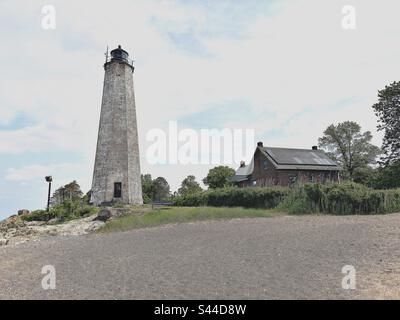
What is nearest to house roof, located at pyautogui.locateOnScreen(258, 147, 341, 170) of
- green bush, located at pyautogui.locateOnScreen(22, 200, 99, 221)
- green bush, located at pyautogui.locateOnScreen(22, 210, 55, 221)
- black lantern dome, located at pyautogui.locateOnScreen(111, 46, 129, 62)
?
black lantern dome, located at pyautogui.locateOnScreen(111, 46, 129, 62)

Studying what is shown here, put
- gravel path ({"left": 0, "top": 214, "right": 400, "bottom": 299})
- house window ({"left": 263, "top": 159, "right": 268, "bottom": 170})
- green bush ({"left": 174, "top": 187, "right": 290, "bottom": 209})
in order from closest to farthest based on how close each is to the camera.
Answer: gravel path ({"left": 0, "top": 214, "right": 400, "bottom": 299})
green bush ({"left": 174, "top": 187, "right": 290, "bottom": 209})
house window ({"left": 263, "top": 159, "right": 268, "bottom": 170})

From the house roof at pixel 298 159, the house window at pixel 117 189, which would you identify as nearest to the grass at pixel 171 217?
the house window at pixel 117 189

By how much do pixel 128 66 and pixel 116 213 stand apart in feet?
55.4

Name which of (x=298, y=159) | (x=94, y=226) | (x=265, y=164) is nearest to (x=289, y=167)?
(x=298, y=159)

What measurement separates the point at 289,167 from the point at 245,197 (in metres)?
17.2

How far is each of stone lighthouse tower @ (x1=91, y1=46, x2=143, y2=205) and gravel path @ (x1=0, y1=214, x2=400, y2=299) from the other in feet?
47.3

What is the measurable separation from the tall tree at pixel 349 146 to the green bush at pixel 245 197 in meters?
34.0

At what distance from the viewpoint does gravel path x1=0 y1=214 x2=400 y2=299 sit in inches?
239

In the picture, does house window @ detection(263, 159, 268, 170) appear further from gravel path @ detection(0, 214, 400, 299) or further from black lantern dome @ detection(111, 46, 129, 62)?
gravel path @ detection(0, 214, 400, 299)

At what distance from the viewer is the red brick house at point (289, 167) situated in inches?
1433

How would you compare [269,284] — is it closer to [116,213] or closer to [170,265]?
[170,265]

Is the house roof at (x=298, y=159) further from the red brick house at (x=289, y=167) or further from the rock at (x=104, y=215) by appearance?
the rock at (x=104, y=215)
